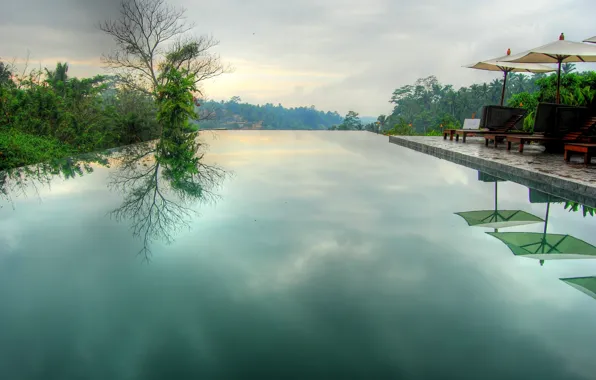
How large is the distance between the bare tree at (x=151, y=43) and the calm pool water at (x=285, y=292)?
14.1 metres

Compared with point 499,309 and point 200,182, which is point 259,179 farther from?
point 499,309

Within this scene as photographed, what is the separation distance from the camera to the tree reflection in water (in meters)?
3.61

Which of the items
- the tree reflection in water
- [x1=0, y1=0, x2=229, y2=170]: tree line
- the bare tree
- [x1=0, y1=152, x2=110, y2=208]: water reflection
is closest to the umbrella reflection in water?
the tree reflection in water

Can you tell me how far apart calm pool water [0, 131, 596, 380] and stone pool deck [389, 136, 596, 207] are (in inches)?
14.6

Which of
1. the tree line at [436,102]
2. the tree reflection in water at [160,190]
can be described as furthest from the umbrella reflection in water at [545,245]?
the tree line at [436,102]

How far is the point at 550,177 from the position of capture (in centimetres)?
518

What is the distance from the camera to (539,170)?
5688mm

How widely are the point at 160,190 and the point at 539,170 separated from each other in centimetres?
486

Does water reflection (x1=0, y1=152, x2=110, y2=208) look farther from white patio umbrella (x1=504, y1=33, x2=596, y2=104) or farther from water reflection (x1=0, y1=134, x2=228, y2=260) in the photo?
white patio umbrella (x1=504, y1=33, x2=596, y2=104)

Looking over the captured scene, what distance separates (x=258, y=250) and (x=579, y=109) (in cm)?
726

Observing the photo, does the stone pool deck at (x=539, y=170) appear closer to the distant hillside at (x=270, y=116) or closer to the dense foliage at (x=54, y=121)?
the dense foliage at (x=54, y=121)

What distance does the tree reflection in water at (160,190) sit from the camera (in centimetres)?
361

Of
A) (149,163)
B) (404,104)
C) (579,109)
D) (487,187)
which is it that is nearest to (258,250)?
(487,187)

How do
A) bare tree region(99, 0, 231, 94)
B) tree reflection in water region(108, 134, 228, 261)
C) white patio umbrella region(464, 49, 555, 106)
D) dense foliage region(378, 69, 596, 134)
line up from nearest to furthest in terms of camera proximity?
1. tree reflection in water region(108, 134, 228, 261)
2. white patio umbrella region(464, 49, 555, 106)
3. bare tree region(99, 0, 231, 94)
4. dense foliage region(378, 69, 596, 134)
